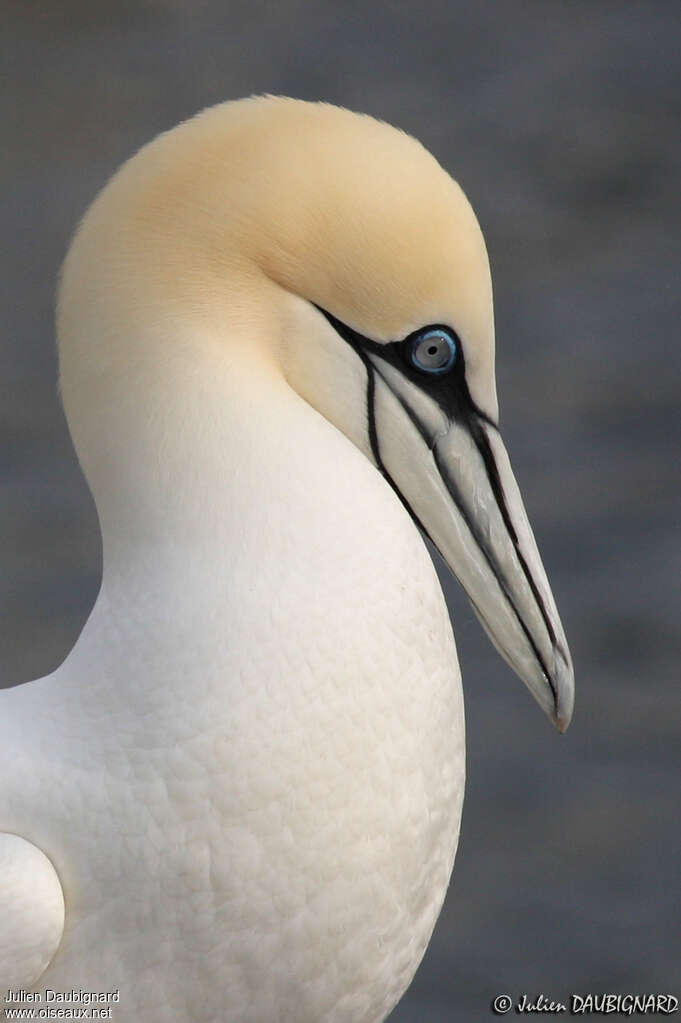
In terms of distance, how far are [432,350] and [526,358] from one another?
4070mm

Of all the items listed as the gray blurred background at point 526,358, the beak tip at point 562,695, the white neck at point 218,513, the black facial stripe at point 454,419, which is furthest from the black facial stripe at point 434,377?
the gray blurred background at point 526,358

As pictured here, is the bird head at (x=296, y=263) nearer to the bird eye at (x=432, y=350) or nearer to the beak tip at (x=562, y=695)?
the bird eye at (x=432, y=350)

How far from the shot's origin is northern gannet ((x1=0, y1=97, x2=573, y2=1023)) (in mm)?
2070

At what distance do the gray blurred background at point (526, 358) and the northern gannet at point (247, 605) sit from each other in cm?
252

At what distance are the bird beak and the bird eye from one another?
0.22ft

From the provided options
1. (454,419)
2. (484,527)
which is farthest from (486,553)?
(454,419)

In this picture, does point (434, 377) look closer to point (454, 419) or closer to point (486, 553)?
point (454, 419)

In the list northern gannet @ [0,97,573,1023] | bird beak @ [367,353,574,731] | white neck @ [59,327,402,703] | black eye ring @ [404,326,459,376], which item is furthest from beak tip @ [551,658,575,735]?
black eye ring @ [404,326,459,376]

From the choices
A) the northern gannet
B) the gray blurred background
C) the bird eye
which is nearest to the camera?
the northern gannet

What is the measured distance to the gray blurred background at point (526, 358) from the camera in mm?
4812

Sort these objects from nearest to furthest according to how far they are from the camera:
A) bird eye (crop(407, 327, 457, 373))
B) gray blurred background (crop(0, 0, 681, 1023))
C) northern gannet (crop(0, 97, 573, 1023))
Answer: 1. northern gannet (crop(0, 97, 573, 1023))
2. bird eye (crop(407, 327, 457, 373))
3. gray blurred background (crop(0, 0, 681, 1023))

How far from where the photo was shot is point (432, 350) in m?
2.20

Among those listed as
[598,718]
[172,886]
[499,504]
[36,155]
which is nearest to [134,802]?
[172,886]

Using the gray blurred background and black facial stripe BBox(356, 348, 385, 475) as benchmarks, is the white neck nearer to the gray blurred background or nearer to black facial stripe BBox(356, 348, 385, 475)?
black facial stripe BBox(356, 348, 385, 475)
